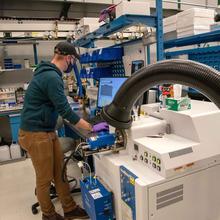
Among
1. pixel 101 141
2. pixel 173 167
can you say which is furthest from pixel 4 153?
pixel 173 167

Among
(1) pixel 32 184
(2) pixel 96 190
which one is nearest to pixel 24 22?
(1) pixel 32 184

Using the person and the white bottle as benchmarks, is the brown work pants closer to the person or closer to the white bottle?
the person

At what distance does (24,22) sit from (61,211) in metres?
3.11

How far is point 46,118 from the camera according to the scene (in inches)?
78.4

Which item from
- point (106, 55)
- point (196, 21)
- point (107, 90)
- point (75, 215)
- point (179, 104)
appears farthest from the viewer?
point (106, 55)

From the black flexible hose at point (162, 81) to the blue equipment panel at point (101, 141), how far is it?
190 mm

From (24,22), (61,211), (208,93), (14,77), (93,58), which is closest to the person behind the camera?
(208,93)

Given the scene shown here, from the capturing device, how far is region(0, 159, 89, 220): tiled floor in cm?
249

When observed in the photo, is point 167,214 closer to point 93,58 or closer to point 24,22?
point 93,58

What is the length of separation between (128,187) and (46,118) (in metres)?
0.99

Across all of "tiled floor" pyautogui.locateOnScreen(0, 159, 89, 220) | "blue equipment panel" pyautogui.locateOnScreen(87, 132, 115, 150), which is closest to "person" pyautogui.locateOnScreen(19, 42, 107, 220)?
"blue equipment panel" pyautogui.locateOnScreen(87, 132, 115, 150)

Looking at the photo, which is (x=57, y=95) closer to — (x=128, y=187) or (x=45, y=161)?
(x=45, y=161)

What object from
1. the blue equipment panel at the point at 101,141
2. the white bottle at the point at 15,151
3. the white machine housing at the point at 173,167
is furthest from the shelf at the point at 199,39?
the white bottle at the point at 15,151

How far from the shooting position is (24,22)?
4.01 metres
